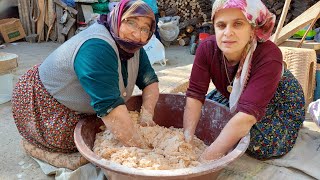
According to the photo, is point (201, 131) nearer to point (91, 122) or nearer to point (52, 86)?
point (91, 122)

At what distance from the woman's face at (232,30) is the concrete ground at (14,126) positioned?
137 centimetres

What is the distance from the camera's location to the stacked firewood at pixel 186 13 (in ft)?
24.7

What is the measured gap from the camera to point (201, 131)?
2.47 metres

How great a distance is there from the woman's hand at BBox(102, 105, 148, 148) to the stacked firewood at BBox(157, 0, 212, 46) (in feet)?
18.5

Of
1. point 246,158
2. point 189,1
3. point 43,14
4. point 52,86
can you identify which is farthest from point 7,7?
point 246,158

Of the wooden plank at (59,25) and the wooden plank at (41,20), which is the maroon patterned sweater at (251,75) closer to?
the wooden plank at (59,25)

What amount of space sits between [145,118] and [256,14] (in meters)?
0.93

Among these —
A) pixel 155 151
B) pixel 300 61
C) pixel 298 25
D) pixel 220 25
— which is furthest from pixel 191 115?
pixel 298 25

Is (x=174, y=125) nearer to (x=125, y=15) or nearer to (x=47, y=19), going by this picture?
(x=125, y=15)

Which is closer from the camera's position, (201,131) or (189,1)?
(201,131)

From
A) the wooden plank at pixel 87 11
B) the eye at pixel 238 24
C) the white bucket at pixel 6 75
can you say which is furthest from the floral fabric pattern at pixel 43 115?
the wooden plank at pixel 87 11

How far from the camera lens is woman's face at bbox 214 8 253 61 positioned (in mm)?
1941

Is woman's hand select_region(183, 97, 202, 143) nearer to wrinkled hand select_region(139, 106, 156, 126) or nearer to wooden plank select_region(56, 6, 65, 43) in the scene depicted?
wrinkled hand select_region(139, 106, 156, 126)

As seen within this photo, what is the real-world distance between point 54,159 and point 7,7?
5.97 metres
